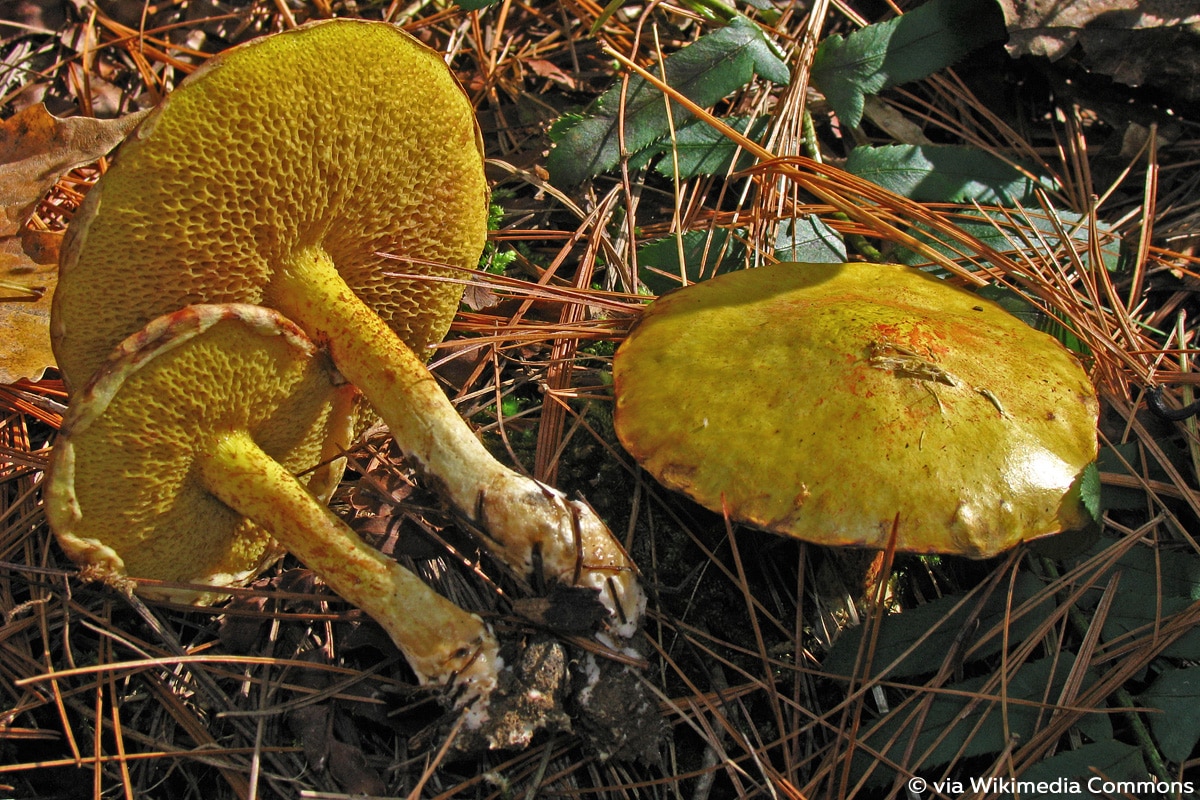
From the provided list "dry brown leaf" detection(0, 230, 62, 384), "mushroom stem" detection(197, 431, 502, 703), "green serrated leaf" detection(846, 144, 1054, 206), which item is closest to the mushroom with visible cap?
"mushroom stem" detection(197, 431, 502, 703)

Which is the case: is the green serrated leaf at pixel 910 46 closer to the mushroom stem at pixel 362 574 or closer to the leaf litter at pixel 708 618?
the leaf litter at pixel 708 618

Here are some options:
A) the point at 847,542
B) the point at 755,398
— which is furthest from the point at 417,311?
the point at 847,542

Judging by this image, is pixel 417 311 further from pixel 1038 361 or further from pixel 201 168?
pixel 1038 361

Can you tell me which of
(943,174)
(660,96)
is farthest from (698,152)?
(943,174)

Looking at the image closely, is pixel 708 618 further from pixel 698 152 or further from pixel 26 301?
pixel 26 301

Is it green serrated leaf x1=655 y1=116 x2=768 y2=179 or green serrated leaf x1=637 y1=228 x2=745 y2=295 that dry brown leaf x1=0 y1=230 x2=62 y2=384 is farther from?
green serrated leaf x1=655 y1=116 x2=768 y2=179

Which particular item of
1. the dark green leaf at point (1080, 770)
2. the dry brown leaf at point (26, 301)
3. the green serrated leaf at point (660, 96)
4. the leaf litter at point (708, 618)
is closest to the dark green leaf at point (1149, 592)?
the leaf litter at point (708, 618)
